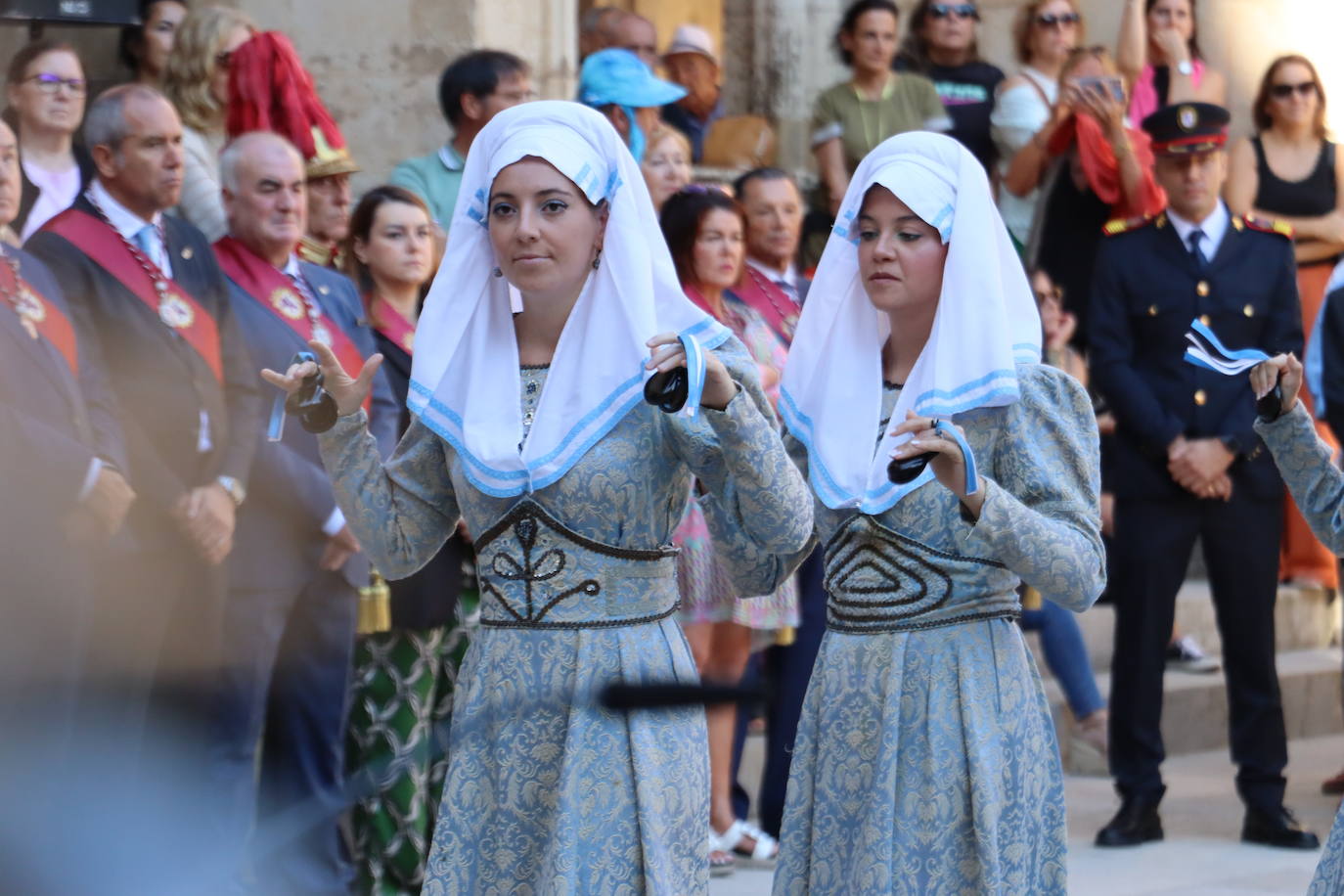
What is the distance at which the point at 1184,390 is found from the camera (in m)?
6.54

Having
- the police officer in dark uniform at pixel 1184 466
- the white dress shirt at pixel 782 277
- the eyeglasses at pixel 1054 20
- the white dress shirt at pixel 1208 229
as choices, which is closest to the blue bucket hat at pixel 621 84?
the white dress shirt at pixel 782 277

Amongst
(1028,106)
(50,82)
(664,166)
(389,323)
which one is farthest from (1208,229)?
(50,82)

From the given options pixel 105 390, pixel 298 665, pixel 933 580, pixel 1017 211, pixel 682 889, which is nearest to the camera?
pixel 682 889

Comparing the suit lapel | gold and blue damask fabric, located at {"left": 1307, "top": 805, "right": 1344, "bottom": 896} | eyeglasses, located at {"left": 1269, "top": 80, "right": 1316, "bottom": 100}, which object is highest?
eyeglasses, located at {"left": 1269, "top": 80, "right": 1316, "bottom": 100}

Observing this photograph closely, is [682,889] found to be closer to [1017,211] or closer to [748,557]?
[748,557]

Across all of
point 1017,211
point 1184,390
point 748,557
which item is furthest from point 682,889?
point 1017,211

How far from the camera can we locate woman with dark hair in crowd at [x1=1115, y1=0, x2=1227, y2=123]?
28.9 feet

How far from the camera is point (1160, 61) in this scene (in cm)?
898

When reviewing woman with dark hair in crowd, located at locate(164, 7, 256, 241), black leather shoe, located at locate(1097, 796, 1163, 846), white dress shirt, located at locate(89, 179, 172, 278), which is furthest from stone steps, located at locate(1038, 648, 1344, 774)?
white dress shirt, located at locate(89, 179, 172, 278)

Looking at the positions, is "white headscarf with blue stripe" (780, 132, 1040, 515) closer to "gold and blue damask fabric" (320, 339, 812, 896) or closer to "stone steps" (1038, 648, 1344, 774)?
"gold and blue damask fabric" (320, 339, 812, 896)

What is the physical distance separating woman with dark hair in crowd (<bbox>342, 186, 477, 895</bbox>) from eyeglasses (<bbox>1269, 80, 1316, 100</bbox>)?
398 centimetres

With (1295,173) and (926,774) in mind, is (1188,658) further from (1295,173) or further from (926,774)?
(926,774)

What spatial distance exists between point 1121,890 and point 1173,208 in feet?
6.99

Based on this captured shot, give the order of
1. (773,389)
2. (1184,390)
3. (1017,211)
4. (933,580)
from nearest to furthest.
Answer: (933,580) < (773,389) < (1184,390) < (1017,211)
